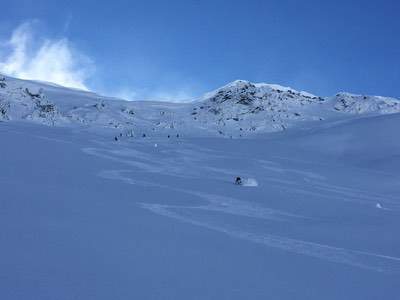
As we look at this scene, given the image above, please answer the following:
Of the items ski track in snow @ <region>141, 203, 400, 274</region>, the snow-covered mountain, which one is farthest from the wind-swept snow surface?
the snow-covered mountain

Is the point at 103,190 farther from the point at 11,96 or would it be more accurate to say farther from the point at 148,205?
the point at 11,96

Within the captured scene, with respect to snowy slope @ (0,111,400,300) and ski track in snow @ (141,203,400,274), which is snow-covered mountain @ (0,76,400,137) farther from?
ski track in snow @ (141,203,400,274)

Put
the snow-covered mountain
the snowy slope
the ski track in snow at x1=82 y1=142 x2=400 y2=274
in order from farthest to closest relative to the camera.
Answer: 1. the snow-covered mountain
2. the ski track in snow at x1=82 y1=142 x2=400 y2=274
3. the snowy slope

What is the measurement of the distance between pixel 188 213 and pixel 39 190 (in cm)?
172

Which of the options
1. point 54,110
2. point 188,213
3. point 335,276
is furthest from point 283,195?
point 54,110

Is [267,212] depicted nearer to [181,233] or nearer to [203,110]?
[181,233]

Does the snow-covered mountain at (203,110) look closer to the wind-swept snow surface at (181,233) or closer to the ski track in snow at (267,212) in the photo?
the ski track in snow at (267,212)

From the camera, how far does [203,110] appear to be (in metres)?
46.3

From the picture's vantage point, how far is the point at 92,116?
34406 millimetres

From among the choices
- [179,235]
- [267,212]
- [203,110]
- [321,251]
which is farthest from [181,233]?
[203,110]

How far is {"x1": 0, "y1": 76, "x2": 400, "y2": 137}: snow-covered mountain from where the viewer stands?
31094 mm

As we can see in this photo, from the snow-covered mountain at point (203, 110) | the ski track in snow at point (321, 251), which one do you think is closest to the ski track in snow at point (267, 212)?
the ski track in snow at point (321, 251)

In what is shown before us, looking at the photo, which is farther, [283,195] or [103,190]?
[283,195]

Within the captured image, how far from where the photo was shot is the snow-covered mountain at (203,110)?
102 ft
